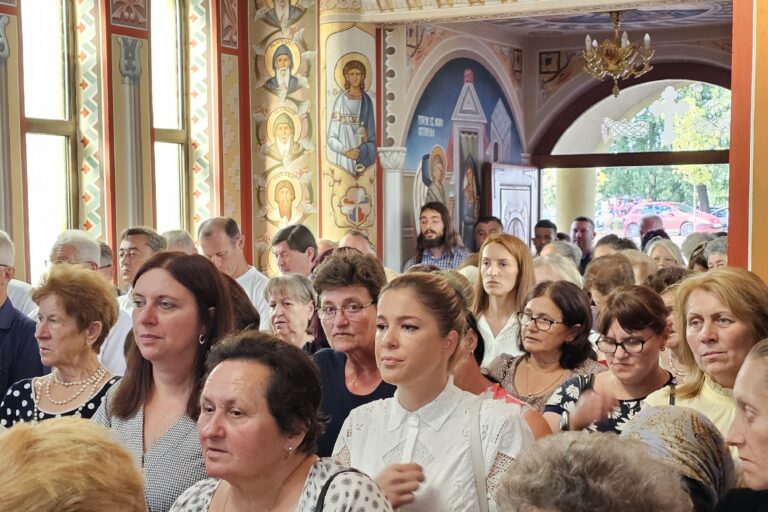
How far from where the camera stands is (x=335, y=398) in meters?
4.00

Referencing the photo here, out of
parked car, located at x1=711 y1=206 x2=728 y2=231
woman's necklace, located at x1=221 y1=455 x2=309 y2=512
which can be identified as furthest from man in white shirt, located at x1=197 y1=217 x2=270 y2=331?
parked car, located at x1=711 y1=206 x2=728 y2=231

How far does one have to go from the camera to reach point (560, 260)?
21.7 feet

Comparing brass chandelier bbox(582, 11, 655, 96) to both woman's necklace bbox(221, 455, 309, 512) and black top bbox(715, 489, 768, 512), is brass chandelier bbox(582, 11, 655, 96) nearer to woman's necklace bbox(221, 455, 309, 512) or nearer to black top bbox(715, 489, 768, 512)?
woman's necklace bbox(221, 455, 309, 512)

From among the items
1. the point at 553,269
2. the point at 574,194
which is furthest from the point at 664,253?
the point at 574,194

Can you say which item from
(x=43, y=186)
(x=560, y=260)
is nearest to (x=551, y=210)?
(x=43, y=186)

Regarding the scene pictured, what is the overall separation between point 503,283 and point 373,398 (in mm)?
2314

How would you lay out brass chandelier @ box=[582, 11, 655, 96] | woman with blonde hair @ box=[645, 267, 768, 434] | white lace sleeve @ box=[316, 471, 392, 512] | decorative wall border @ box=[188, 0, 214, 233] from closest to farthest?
white lace sleeve @ box=[316, 471, 392, 512]
woman with blonde hair @ box=[645, 267, 768, 434]
decorative wall border @ box=[188, 0, 214, 233]
brass chandelier @ box=[582, 11, 655, 96]

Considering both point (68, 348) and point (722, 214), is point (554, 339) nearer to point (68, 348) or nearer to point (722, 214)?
point (68, 348)

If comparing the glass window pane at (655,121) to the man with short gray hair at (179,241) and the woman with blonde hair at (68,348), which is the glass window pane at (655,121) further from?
the woman with blonde hair at (68,348)

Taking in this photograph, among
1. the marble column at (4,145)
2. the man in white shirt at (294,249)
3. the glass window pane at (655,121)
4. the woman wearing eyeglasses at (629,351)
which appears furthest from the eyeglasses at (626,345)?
the glass window pane at (655,121)

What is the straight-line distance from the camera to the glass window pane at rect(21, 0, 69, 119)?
31.7 feet

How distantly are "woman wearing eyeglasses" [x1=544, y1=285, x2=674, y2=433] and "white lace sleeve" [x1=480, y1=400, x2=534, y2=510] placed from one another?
36.3 inches

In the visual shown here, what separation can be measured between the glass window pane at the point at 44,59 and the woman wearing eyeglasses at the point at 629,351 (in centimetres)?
709

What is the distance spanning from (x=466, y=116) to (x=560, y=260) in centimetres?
849
